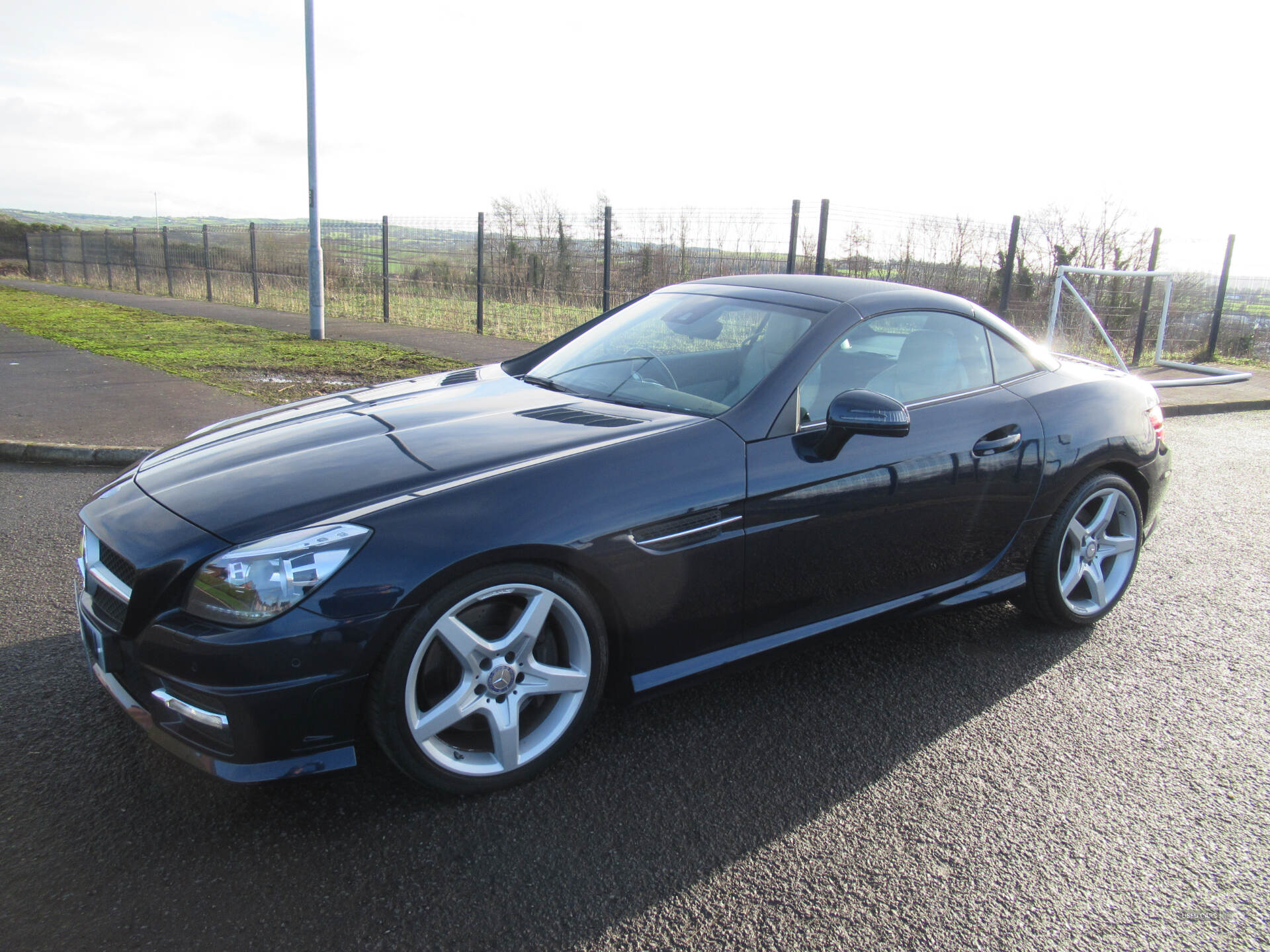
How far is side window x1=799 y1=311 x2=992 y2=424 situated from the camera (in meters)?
3.03

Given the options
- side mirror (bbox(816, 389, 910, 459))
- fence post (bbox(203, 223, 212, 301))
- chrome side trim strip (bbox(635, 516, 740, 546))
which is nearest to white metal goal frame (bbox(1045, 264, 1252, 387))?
side mirror (bbox(816, 389, 910, 459))

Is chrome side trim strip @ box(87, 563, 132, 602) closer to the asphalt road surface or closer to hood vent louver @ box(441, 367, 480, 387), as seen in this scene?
the asphalt road surface

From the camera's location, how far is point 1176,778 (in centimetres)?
268

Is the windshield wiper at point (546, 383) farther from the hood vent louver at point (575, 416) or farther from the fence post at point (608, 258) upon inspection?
the fence post at point (608, 258)

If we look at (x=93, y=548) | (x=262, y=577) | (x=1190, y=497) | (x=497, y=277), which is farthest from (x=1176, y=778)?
(x=497, y=277)

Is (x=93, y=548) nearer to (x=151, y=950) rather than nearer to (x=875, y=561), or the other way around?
(x=151, y=950)

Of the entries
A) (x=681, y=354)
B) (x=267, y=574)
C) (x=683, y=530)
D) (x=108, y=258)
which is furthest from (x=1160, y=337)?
(x=108, y=258)

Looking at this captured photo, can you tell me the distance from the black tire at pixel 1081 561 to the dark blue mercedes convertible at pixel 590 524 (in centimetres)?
1

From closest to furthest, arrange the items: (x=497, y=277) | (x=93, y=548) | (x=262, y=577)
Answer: (x=262, y=577) → (x=93, y=548) → (x=497, y=277)

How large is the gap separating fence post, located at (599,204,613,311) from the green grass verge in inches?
126

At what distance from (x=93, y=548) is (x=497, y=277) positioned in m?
13.5

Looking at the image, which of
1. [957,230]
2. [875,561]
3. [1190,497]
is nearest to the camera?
[875,561]

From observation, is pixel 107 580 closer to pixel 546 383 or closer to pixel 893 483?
pixel 546 383

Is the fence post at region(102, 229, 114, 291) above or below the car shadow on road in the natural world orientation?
above
